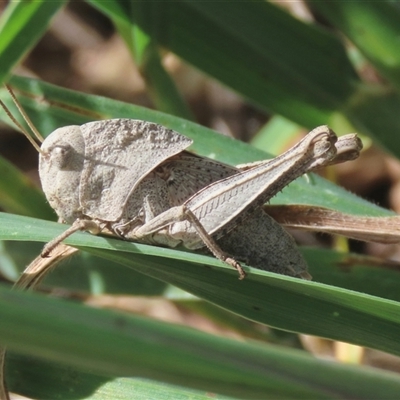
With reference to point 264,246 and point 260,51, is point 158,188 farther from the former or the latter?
point 260,51

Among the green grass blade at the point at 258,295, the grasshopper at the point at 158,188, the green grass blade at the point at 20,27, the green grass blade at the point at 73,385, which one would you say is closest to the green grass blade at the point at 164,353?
the green grass blade at the point at 258,295

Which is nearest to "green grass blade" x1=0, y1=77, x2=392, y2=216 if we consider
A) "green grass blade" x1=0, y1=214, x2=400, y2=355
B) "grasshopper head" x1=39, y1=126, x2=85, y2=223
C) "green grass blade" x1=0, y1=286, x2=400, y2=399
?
"grasshopper head" x1=39, y1=126, x2=85, y2=223

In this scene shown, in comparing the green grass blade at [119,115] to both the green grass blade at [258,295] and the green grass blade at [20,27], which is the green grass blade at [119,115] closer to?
the green grass blade at [20,27]

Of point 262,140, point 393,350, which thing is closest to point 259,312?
point 393,350

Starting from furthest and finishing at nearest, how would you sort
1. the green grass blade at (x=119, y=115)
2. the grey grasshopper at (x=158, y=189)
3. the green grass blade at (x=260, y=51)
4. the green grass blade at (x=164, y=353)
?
the green grass blade at (x=260, y=51), the green grass blade at (x=119, y=115), the grey grasshopper at (x=158, y=189), the green grass blade at (x=164, y=353)

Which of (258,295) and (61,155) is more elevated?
(61,155)

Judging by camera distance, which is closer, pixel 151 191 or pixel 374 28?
pixel 151 191

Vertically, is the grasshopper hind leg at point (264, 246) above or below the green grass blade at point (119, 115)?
below

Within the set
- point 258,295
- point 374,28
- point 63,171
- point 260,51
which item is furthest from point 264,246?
point 374,28

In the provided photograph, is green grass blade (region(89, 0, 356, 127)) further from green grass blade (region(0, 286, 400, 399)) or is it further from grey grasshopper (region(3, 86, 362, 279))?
green grass blade (region(0, 286, 400, 399))

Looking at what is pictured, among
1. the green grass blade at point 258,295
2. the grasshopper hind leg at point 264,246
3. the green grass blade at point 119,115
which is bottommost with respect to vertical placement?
the green grass blade at point 258,295
